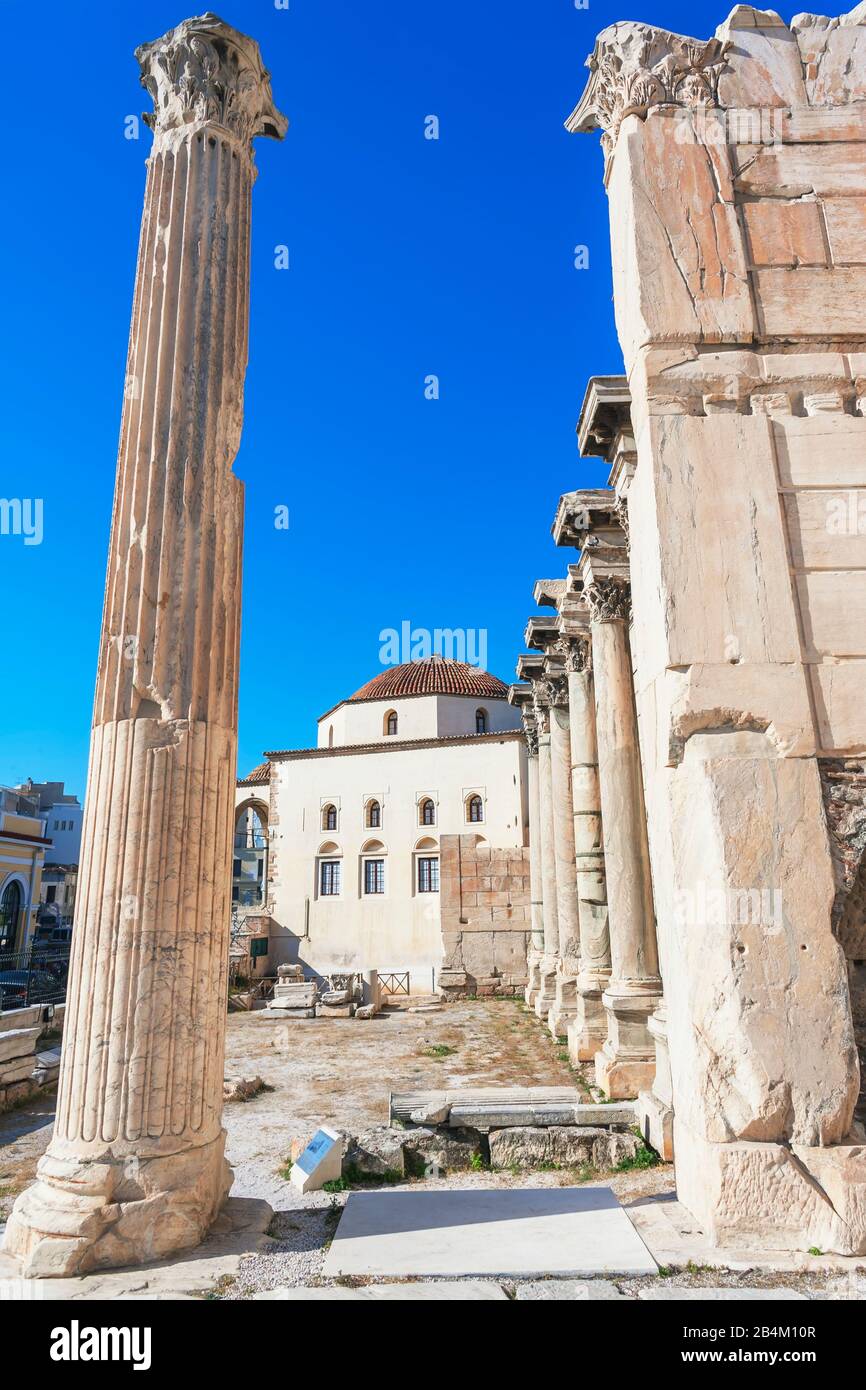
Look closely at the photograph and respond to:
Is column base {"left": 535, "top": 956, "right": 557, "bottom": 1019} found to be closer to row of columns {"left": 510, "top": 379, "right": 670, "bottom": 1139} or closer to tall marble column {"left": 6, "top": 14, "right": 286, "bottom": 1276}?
row of columns {"left": 510, "top": 379, "right": 670, "bottom": 1139}

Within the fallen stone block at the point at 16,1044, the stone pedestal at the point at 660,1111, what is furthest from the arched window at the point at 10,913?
the stone pedestal at the point at 660,1111

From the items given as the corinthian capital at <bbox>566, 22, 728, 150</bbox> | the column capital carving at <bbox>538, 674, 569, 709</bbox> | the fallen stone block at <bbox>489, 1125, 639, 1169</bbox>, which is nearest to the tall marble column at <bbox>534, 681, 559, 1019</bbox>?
the column capital carving at <bbox>538, 674, 569, 709</bbox>

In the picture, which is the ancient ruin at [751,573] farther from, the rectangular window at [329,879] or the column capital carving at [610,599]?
the rectangular window at [329,879]

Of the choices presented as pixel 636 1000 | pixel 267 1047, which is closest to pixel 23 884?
pixel 267 1047

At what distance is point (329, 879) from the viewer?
100 ft

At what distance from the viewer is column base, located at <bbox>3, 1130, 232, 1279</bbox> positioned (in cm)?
410

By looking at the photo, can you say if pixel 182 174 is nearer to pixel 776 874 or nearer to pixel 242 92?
pixel 242 92

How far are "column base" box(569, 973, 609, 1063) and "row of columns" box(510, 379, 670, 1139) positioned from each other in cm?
1

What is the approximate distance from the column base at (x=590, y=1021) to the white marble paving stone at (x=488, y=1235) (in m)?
6.26

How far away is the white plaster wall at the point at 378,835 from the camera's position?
28938 millimetres

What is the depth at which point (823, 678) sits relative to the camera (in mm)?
4641

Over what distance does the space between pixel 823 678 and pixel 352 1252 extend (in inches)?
152

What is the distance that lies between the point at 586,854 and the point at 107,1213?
29.2ft

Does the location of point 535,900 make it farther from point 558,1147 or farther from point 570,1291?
point 570,1291
